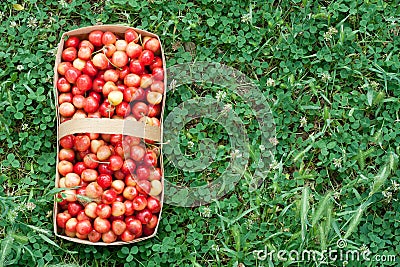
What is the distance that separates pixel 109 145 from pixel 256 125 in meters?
0.96

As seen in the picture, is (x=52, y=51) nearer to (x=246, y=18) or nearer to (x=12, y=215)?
(x=12, y=215)

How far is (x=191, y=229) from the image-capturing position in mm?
4262

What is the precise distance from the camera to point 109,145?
421cm

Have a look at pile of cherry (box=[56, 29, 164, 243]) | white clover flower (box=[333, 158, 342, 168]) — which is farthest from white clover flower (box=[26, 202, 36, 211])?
white clover flower (box=[333, 158, 342, 168])

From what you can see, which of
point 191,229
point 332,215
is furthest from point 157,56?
point 332,215

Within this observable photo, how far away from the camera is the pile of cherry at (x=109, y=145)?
408 cm

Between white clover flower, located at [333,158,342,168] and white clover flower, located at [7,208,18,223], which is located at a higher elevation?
white clover flower, located at [333,158,342,168]

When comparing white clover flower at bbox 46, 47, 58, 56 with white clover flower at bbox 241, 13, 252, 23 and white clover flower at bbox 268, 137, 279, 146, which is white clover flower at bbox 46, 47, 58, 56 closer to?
white clover flower at bbox 241, 13, 252, 23

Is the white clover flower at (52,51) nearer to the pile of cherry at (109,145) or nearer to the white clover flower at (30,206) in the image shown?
the pile of cherry at (109,145)

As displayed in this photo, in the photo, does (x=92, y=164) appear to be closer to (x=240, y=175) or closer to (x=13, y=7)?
(x=240, y=175)

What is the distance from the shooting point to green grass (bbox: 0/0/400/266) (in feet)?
13.9

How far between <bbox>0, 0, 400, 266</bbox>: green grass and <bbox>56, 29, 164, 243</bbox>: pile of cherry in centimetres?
19

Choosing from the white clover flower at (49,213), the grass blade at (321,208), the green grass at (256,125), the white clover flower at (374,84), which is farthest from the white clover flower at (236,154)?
the white clover flower at (49,213)

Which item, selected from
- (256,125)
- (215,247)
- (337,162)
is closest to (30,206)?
(215,247)
